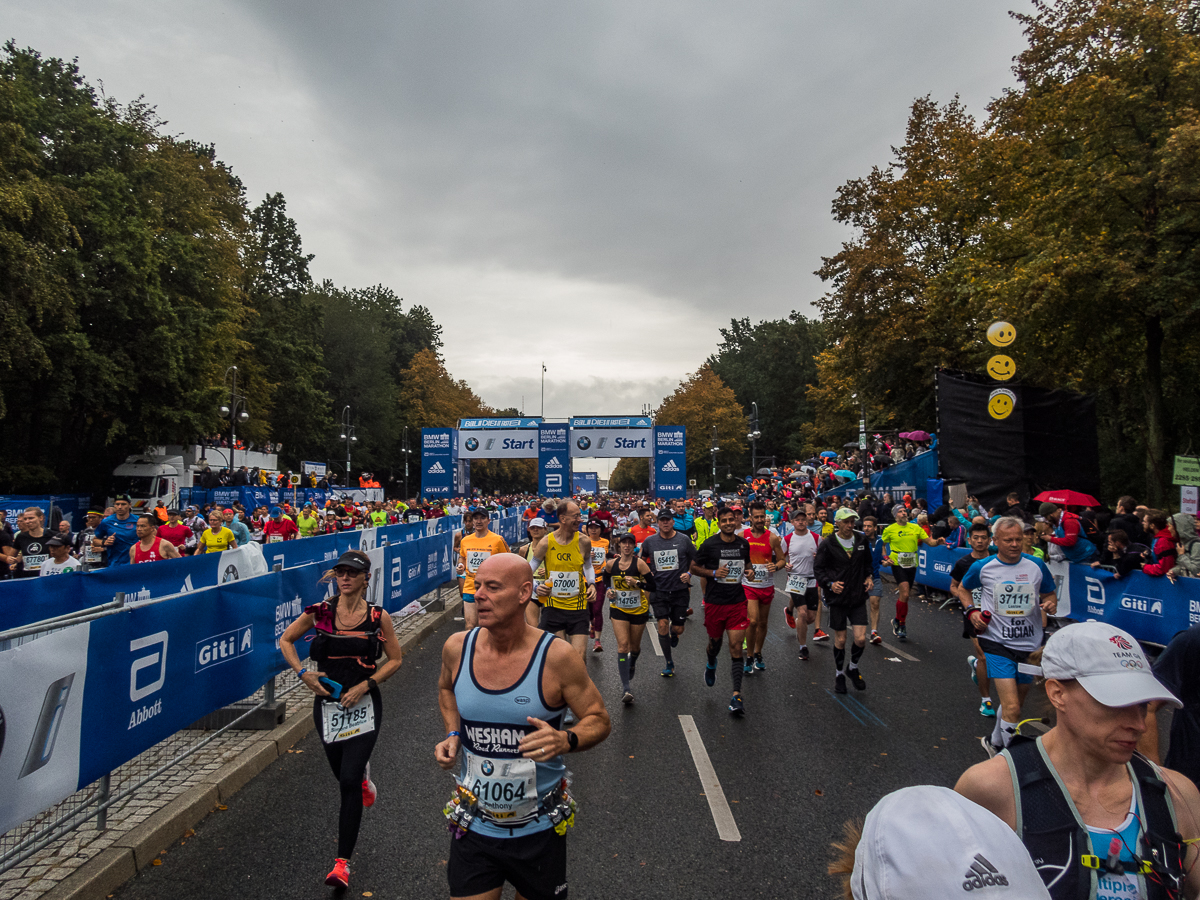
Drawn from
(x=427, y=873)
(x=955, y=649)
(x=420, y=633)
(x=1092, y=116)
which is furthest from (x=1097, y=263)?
(x=427, y=873)

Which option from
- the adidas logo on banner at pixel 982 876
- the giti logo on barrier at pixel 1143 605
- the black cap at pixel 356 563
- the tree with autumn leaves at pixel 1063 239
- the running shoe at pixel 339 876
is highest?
the tree with autumn leaves at pixel 1063 239

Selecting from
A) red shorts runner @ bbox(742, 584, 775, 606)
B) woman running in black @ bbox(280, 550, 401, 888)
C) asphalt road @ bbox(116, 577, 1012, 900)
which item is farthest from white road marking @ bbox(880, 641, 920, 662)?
woman running in black @ bbox(280, 550, 401, 888)

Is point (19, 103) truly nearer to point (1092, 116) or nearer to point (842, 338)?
point (842, 338)

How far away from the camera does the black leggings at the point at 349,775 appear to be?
13.2ft

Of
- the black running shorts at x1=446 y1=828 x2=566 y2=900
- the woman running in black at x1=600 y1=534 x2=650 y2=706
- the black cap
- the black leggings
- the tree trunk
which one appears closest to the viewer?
the black running shorts at x1=446 y1=828 x2=566 y2=900

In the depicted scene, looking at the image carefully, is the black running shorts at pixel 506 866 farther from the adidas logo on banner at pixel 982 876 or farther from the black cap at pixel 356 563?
the adidas logo on banner at pixel 982 876

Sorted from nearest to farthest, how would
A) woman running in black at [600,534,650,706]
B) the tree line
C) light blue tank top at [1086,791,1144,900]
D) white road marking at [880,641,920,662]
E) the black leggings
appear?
light blue tank top at [1086,791,1144,900] < the black leggings < woman running in black at [600,534,650,706] < white road marking at [880,641,920,662] < the tree line

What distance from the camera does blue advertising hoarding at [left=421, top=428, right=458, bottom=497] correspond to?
34.4m

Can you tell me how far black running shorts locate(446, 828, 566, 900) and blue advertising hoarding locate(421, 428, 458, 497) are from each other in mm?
32344

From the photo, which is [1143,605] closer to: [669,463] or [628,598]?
[628,598]

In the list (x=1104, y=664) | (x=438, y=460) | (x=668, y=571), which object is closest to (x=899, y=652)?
(x=668, y=571)

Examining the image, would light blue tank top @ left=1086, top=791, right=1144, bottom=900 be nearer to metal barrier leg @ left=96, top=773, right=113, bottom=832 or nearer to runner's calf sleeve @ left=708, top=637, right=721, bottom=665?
metal barrier leg @ left=96, top=773, right=113, bottom=832

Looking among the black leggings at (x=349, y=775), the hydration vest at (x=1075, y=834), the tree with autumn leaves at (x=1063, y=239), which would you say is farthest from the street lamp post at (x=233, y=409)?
the hydration vest at (x=1075, y=834)

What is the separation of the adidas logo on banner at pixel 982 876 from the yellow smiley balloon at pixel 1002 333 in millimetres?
19171
